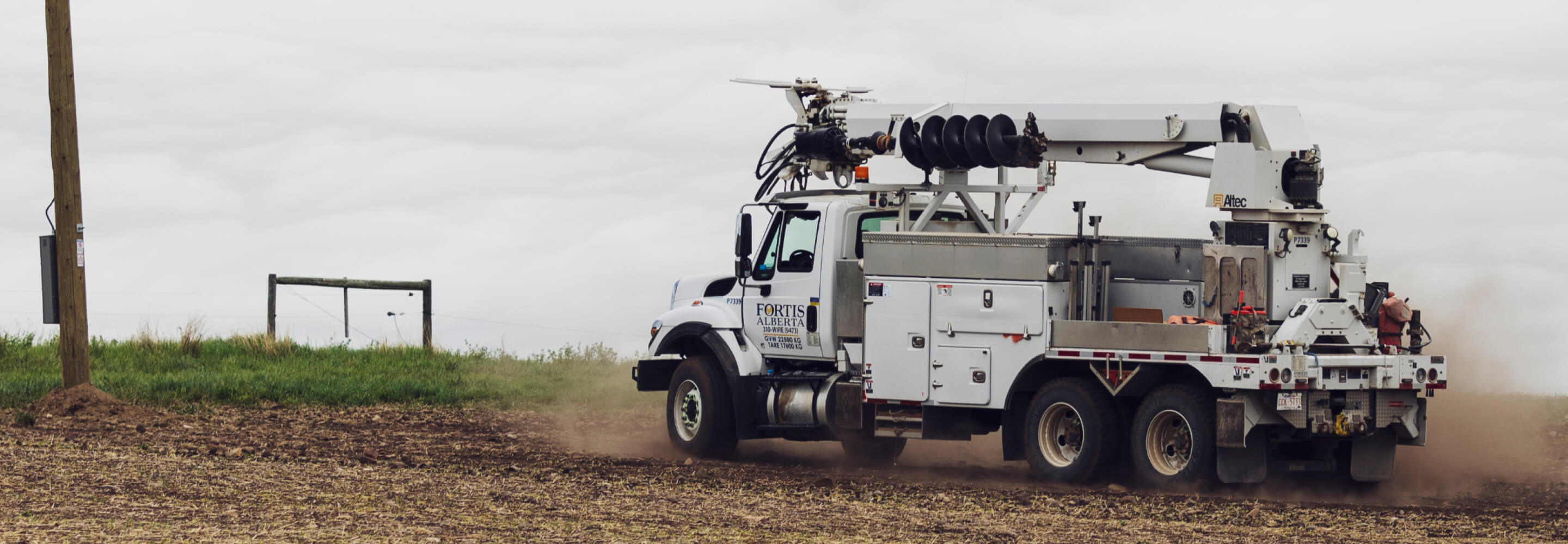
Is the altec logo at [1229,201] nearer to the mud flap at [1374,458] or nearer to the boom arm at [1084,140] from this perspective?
the boom arm at [1084,140]

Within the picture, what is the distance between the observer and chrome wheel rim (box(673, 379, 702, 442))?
713 inches

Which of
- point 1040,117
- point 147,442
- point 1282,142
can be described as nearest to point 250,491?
point 147,442

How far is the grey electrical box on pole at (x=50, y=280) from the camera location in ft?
69.4

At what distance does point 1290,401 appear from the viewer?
1388 cm

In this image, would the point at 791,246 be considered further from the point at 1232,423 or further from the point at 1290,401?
the point at 1290,401

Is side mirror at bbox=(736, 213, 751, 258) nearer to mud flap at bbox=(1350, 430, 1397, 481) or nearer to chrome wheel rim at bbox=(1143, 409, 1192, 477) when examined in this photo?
chrome wheel rim at bbox=(1143, 409, 1192, 477)

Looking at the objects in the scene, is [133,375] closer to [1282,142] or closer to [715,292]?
[715,292]

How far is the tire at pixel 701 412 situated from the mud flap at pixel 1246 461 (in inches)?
209

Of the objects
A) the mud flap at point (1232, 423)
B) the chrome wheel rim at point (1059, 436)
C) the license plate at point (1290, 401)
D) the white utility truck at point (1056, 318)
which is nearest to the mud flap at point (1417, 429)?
the white utility truck at point (1056, 318)

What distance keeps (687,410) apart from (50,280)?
8148 mm

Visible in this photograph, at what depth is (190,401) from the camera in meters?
22.8

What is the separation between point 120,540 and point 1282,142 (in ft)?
30.3

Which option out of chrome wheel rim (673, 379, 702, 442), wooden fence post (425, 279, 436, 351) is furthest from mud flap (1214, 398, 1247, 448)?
wooden fence post (425, 279, 436, 351)

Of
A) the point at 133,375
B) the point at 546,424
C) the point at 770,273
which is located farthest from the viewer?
the point at 133,375
